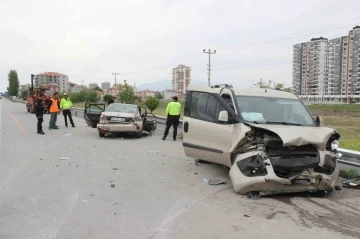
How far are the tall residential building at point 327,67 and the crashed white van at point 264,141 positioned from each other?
418 feet

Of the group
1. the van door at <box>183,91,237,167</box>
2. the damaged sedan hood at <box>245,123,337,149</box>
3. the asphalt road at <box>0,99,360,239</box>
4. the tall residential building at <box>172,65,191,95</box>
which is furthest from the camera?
the tall residential building at <box>172,65,191,95</box>

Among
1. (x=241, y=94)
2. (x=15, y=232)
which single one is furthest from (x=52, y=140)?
(x=15, y=232)

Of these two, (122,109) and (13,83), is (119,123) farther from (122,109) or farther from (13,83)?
(13,83)

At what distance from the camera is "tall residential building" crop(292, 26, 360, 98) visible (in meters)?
124

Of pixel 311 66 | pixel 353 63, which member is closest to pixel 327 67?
pixel 311 66

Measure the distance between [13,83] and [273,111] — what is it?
172789 mm

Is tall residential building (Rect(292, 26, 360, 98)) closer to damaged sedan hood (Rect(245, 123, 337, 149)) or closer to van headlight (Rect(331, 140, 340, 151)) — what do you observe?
van headlight (Rect(331, 140, 340, 151))

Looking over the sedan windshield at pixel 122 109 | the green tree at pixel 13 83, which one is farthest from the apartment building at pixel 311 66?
the sedan windshield at pixel 122 109

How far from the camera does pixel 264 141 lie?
5.95 metres

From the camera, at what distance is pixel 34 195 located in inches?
229

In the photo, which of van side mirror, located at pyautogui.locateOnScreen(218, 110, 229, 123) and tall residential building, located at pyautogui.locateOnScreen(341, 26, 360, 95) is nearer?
van side mirror, located at pyautogui.locateOnScreen(218, 110, 229, 123)

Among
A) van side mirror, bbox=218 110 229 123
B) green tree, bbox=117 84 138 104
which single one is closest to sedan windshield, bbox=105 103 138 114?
van side mirror, bbox=218 110 229 123

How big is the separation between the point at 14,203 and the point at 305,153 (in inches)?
184

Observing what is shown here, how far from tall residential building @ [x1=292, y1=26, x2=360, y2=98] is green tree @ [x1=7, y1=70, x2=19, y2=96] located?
12061cm
